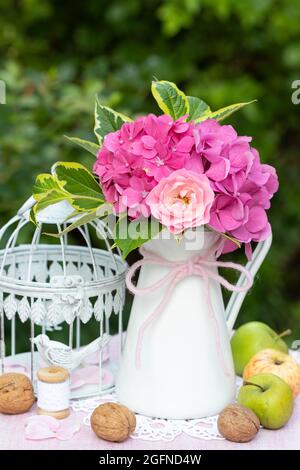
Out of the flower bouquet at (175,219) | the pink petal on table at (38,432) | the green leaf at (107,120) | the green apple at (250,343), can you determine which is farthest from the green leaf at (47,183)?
the green apple at (250,343)

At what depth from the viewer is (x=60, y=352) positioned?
4.13 ft

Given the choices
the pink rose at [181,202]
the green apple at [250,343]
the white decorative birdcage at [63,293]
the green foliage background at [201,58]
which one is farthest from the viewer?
the green foliage background at [201,58]

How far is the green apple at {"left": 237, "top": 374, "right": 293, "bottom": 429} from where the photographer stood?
47.0 inches

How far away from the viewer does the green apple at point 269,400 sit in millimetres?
1194

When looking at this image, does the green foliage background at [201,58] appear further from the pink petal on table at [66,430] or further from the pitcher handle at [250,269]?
the pink petal on table at [66,430]

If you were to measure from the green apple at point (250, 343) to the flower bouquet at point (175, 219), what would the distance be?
16 cm

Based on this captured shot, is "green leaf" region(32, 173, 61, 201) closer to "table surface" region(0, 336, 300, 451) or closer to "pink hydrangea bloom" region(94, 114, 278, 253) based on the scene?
"pink hydrangea bloom" region(94, 114, 278, 253)

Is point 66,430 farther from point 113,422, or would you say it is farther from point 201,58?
point 201,58

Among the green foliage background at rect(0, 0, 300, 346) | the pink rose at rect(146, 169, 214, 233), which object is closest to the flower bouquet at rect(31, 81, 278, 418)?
the pink rose at rect(146, 169, 214, 233)

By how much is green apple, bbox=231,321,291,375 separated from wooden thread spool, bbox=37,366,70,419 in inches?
13.8

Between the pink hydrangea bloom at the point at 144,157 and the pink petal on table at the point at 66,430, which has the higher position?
the pink hydrangea bloom at the point at 144,157

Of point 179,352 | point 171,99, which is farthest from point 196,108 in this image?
point 179,352

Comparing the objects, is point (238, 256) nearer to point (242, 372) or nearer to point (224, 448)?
point (242, 372)

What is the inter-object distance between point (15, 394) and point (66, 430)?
103 millimetres
